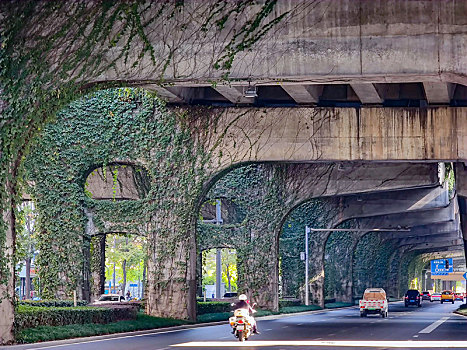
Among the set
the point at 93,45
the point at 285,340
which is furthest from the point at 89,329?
the point at 93,45

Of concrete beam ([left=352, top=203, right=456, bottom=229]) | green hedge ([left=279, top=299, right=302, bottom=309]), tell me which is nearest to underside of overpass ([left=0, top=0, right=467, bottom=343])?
green hedge ([left=279, top=299, right=302, bottom=309])

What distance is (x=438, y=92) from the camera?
3331 centimetres

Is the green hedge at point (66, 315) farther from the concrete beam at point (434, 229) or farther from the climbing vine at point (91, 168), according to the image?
the concrete beam at point (434, 229)

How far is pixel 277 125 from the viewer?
3672 cm

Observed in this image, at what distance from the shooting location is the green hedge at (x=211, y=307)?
47469 millimetres

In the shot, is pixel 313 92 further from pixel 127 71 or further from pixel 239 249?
pixel 239 249

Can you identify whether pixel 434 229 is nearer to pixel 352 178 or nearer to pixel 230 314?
pixel 352 178

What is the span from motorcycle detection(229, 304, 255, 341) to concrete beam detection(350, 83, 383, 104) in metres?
8.60

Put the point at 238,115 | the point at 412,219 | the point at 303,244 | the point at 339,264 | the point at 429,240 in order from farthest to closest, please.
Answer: the point at 429,240 → the point at 339,264 → the point at 412,219 → the point at 303,244 → the point at 238,115

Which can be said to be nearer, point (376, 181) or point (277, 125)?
point (277, 125)

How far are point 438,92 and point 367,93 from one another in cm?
246

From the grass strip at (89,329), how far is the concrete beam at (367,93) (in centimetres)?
1145

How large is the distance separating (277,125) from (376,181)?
14.2 metres

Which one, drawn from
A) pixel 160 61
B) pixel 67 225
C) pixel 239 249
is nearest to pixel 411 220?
pixel 239 249
